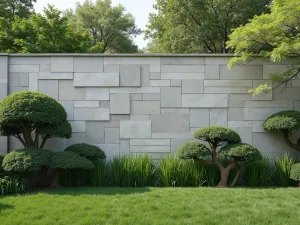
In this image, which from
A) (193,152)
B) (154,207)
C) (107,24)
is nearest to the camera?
(154,207)

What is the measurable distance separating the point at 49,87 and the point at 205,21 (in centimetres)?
1124

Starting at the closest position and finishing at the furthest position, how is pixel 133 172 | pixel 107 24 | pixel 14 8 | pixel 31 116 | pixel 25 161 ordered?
pixel 25 161 → pixel 31 116 → pixel 133 172 → pixel 14 8 → pixel 107 24

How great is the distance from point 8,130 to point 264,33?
4.86m

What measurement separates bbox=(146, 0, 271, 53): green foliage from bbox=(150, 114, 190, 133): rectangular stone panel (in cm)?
986

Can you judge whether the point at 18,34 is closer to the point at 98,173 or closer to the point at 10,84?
the point at 10,84

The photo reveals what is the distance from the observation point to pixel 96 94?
6.46 meters

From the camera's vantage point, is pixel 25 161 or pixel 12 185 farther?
pixel 12 185

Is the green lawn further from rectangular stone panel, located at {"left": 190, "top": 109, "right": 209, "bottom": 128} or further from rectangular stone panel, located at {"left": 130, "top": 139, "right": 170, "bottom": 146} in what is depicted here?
rectangular stone panel, located at {"left": 190, "top": 109, "right": 209, "bottom": 128}

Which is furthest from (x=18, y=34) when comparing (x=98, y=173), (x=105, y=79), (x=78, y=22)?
(x=78, y=22)

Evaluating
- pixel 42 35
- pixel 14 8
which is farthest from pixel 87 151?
pixel 14 8

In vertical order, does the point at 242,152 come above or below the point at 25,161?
above

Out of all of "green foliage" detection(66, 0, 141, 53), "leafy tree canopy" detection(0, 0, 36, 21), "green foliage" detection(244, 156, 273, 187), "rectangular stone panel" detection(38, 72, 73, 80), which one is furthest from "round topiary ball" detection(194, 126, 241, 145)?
"green foliage" detection(66, 0, 141, 53)

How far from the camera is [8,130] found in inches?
227

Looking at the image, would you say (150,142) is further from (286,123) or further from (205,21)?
(205,21)
